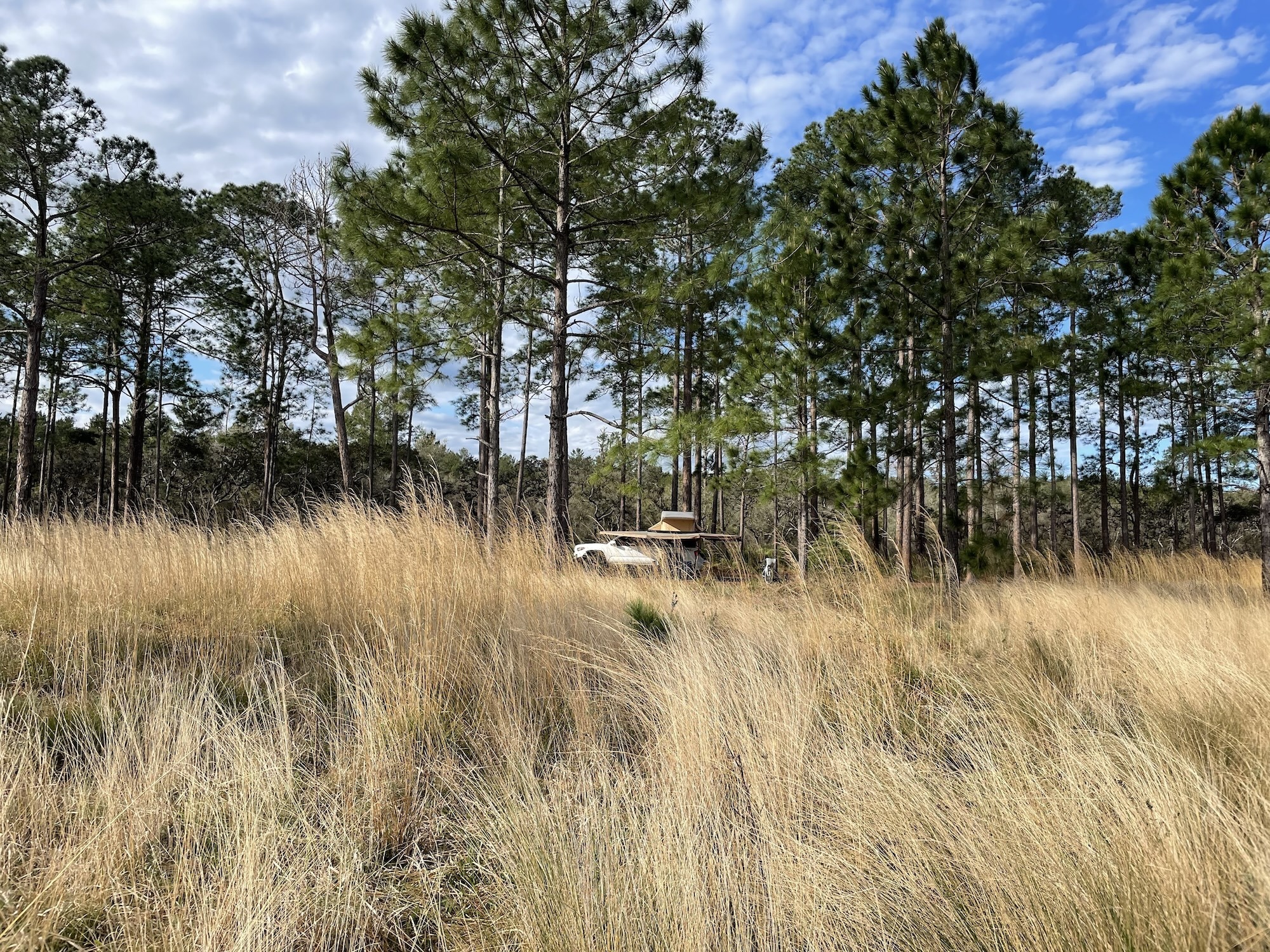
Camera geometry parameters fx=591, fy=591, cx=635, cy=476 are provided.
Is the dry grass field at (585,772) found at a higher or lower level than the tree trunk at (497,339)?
lower

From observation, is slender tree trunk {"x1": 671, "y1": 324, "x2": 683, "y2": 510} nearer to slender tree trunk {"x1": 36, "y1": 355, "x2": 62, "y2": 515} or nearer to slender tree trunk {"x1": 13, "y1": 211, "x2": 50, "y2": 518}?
slender tree trunk {"x1": 13, "y1": 211, "x2": 50, "y2": 518}

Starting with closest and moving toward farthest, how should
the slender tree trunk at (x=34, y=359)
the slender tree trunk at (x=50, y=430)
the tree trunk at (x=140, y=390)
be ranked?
the slender tree trunk at (x=34, y=359)
the tree trunk at (x=140, y=390)
the slender tree trunk at (x=50, y=430)

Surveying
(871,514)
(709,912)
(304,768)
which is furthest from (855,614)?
(871,514)

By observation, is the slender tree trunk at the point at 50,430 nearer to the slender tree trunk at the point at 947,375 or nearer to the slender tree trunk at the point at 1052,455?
the slender tree trunk at the point at 947,375

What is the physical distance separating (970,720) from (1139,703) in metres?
1.17

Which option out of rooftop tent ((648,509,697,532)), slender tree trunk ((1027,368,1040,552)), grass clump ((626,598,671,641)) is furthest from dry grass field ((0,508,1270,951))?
slender tree trunk ((1027,368,1040,552))

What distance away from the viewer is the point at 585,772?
2264mm

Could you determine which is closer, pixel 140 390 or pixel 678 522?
pixel 678 522

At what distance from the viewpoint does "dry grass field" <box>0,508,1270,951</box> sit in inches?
56.7

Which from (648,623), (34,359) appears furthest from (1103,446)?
(34,359)

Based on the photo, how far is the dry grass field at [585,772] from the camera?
56.7 inches

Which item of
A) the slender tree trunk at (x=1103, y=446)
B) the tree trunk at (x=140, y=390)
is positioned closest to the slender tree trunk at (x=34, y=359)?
the tree trunk at (x=140, y=390)

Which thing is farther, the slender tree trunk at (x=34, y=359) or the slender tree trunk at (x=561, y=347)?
the slender tree trunk at (x=34, y=359)

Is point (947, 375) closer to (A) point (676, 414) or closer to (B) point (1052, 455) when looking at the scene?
(A) point (676, 414)
